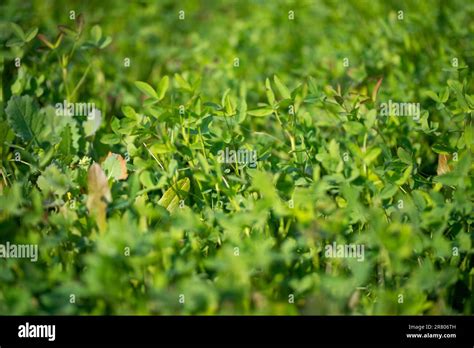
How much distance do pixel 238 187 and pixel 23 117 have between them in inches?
35.2

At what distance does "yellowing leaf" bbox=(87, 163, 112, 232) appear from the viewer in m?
1.97

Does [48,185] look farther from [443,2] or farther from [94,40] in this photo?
[443,2]

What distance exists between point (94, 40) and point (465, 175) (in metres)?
1.65

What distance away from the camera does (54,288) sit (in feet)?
5.85

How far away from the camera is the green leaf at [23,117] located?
2.38 meters

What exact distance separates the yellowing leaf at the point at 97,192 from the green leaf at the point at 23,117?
490 mm

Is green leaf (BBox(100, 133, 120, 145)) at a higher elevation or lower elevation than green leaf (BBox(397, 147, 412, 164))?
higher

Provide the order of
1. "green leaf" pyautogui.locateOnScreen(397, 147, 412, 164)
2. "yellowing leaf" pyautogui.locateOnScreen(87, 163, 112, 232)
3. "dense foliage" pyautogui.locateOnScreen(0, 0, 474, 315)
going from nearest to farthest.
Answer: "dense foliage" pyautogui.locateOnScreen(0, 0, 474, 315)
"yellowing leaf" pyautogui.locateOnScreen(87, 163, 112, 232)
"green leaf" pyautogui.locateOnScreen(397, 147, 412, 164)

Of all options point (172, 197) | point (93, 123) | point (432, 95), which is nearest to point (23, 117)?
point (93, 123)

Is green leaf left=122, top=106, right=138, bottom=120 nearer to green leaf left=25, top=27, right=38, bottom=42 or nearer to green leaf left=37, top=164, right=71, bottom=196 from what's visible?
green leaf left=37, top=164, right=71, bottom=196

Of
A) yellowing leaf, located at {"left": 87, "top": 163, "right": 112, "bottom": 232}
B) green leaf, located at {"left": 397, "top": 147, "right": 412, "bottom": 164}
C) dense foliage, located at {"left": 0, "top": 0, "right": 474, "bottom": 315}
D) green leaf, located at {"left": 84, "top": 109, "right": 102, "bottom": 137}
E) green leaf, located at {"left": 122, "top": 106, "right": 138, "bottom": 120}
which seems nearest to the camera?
dense foliage, located at {"left": 0, "top": 0, "right": 474, "bottom": 315}

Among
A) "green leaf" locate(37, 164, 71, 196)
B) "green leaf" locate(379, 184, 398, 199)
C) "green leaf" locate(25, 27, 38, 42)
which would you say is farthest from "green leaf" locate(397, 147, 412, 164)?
"green leaf" locate(25, 27, 38, 42)

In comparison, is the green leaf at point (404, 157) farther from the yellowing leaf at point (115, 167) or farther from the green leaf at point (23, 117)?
the green leaf at point (23, 117)
